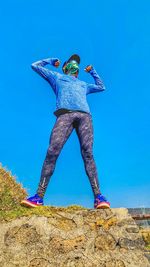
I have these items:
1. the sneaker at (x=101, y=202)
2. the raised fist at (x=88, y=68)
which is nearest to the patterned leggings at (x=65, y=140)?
the sneaker at (x=101, y=202)

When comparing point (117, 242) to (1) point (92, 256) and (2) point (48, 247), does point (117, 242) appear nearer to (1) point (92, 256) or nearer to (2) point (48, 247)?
(1) point (92, 256)

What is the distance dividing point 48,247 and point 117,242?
103cm

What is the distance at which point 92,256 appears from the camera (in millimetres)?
4707

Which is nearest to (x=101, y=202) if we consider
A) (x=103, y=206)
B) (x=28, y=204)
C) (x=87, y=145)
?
(x=103, y=206)

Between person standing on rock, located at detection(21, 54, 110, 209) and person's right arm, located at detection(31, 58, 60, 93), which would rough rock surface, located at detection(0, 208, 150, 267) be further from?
person's right arm, located at detection(31, 58, 60, 93)

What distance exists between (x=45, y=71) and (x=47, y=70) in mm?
56

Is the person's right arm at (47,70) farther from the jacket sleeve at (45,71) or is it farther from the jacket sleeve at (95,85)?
the jacket sleeve at (95,85)

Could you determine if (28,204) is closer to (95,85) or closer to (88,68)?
(95,85)

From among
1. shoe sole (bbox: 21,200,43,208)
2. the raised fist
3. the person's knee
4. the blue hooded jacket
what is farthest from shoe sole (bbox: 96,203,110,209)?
the raised fist

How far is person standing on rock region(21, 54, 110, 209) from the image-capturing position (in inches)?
216

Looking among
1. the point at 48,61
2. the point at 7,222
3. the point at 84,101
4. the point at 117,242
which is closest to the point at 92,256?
the point at 117,242

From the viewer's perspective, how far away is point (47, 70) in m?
6.27

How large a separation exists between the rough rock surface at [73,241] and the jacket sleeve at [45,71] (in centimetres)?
249

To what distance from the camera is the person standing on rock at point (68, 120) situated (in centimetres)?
548
